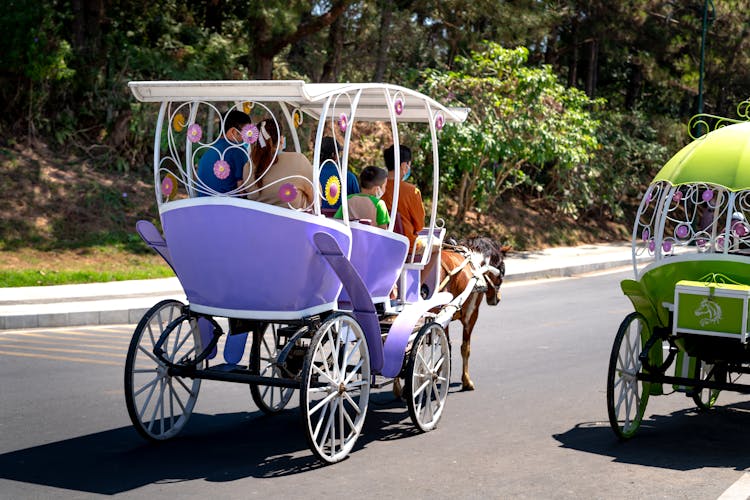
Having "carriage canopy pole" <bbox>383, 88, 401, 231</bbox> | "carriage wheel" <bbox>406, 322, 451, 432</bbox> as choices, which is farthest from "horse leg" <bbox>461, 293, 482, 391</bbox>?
"carriage canopy pole" <bbox>383, 88, 401, 231</bbox>

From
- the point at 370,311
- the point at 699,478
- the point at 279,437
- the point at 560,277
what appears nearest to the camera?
the point at 699,478

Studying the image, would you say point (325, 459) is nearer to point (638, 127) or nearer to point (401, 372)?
point (401, 372)

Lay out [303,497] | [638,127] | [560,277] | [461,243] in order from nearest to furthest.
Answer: [303,497]
[461,243]
[560,277]
[638,127]

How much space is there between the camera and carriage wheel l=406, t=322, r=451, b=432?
7461 mm

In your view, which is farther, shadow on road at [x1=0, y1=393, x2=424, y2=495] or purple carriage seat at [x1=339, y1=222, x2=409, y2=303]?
purple carriage seat at [x1=339, y1=222, x2=409, y2=303]

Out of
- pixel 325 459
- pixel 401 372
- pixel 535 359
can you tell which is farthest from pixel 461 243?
pixel 325 459

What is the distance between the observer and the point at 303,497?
5.92 metres

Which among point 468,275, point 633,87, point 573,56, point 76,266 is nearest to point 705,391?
point 468,275

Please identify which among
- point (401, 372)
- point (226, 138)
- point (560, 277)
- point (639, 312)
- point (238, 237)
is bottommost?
point (560, 277)

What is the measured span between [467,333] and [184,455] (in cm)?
345

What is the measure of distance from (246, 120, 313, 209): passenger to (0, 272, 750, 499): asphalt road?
1737mm

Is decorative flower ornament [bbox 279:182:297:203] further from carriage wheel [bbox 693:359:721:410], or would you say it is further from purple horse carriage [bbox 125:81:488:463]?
carriage wheel [bbox 693:359:721:410]

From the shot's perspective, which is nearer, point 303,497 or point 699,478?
point 303,497

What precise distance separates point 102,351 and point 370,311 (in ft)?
16.4
